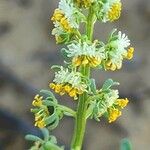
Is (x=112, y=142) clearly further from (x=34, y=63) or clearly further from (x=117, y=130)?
(x=34, y=63)

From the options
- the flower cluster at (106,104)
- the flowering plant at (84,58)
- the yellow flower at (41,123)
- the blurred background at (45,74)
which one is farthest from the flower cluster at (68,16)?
the blurred background at (45,74)

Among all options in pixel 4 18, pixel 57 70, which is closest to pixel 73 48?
pixel 57 70

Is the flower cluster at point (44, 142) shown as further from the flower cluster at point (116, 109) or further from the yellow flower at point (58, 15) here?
the yellow flower at point (58, 15)

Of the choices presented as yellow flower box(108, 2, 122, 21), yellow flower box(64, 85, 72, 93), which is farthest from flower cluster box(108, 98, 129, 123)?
yellow flower box(108, 2, 122, 21)

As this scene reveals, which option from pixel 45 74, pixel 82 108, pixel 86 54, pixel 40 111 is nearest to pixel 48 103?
pixel 40 111

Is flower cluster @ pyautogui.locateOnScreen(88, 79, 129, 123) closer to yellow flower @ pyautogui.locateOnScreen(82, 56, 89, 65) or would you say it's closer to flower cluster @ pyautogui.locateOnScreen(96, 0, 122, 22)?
yellow flower @ pyautogui.locateOnScreen(82, 56, 89, 65)

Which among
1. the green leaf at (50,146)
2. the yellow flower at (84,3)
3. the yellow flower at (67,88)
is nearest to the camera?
the yellow flower at (84,3)
